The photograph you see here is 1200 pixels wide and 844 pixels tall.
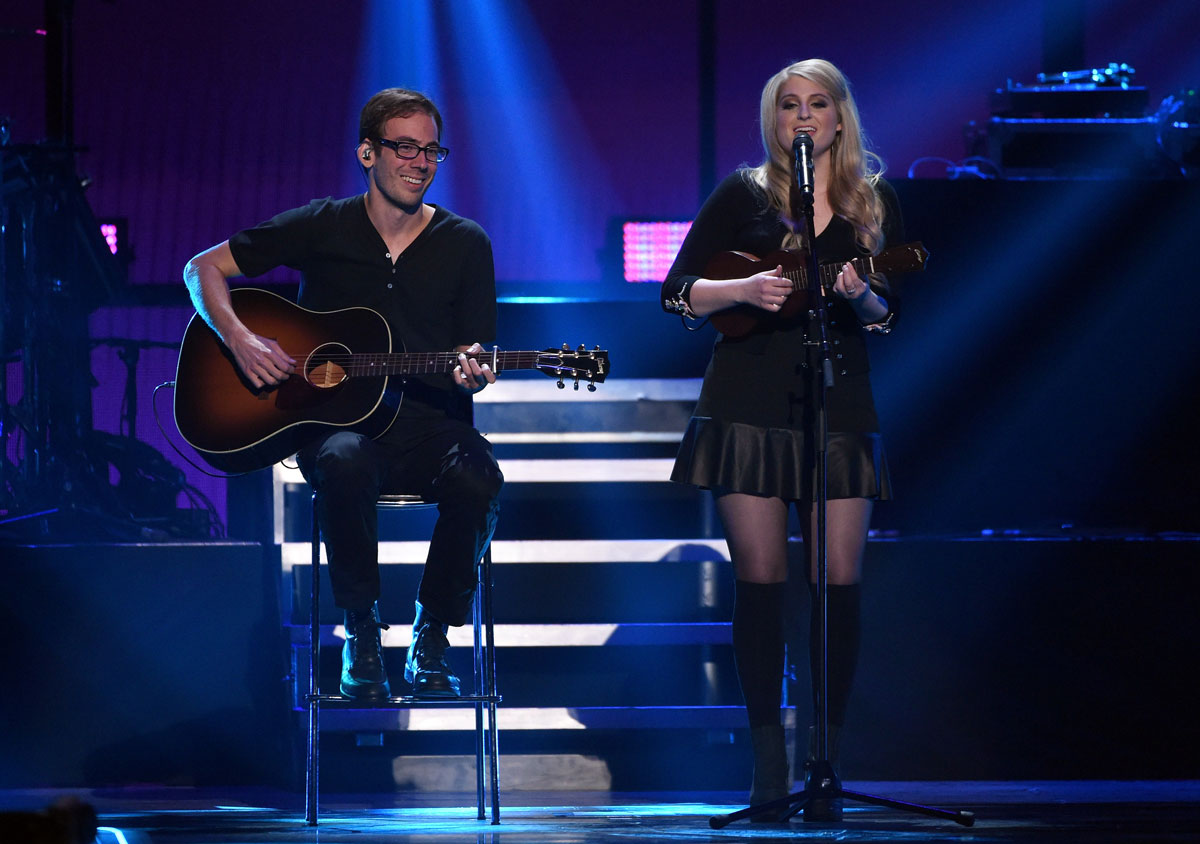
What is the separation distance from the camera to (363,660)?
3.06 metres

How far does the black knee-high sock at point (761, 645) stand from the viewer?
2.94 meters

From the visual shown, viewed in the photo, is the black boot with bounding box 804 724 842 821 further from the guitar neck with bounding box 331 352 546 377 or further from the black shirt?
the black shirt

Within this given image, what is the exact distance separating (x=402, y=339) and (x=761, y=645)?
109 centimetres

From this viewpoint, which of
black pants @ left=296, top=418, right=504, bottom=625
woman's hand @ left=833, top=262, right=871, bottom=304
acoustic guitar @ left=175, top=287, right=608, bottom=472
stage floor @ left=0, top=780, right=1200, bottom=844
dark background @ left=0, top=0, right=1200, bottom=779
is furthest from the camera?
dark background @ left=0, top=0, right=1200, bottom=779

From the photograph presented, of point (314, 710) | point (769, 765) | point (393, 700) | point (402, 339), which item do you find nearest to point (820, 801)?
point (769, 765)

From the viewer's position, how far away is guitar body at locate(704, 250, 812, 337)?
9.43 ft

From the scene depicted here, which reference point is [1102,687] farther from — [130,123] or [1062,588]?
[130,123]

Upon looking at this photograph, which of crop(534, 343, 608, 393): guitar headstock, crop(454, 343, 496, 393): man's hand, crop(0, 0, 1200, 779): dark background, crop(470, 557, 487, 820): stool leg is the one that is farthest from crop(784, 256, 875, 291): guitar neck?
crop(0, 0, 1200, 779): dark background

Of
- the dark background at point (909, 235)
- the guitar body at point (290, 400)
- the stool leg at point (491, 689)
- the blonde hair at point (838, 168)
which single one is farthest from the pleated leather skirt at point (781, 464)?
the dark background at point (909, 235)

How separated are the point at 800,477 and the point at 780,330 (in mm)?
321

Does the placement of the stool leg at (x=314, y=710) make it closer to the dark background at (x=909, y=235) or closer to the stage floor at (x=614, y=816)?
the stage floor at (x=614, y=816)

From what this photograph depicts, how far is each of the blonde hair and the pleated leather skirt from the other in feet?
1.36

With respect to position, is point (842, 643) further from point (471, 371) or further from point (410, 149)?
point (410, 149)

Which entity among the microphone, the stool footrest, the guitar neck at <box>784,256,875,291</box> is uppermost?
the microphone
